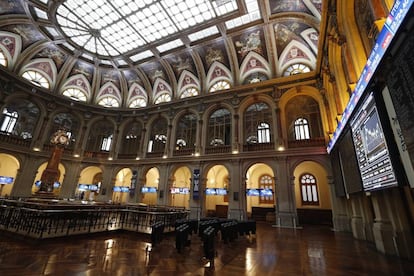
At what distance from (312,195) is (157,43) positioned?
18.6 m

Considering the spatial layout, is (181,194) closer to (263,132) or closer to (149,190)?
(149,190)

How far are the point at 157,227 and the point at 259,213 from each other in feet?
40.5

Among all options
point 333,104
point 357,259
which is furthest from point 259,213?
point 357,259

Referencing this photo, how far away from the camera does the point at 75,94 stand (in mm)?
19469

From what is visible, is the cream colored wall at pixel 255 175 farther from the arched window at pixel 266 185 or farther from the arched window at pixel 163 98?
the arched window at pixel 163 98

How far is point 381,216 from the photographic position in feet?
18.4

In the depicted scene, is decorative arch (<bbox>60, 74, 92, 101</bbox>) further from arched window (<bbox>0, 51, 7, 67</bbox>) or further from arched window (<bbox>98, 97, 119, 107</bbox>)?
arched window (<bbox>0, 51, 7, 67</bbox>)

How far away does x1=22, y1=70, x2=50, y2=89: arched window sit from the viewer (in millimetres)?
16562

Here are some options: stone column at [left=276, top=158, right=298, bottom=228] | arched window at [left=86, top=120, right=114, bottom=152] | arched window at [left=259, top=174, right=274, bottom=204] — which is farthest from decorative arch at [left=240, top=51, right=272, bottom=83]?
arched window at [left=86, top=120, right=114, bottom=152]

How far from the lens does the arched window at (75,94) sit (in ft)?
62.2

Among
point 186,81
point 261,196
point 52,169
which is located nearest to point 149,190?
point 52,169

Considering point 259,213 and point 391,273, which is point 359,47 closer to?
point 391,273

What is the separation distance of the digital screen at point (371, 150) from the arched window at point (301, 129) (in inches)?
346

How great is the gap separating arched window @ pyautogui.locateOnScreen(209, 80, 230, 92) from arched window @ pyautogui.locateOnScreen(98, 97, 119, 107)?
1154 cm
